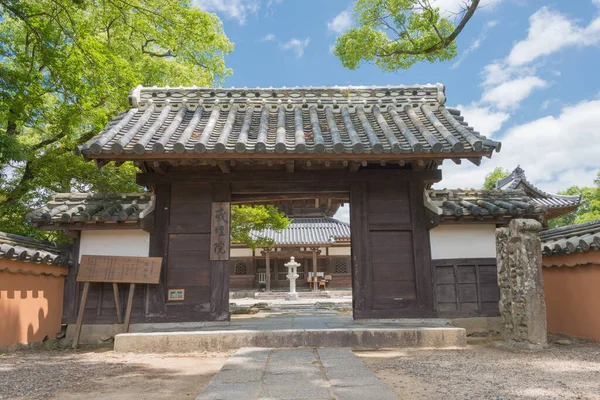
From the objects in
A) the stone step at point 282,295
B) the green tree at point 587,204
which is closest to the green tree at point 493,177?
the green tree at point 587,204

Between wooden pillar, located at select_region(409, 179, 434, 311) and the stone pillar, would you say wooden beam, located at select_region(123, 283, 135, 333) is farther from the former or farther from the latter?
the stone pillar

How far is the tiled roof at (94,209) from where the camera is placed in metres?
6.68

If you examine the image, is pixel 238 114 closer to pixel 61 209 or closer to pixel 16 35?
pixel 61 209

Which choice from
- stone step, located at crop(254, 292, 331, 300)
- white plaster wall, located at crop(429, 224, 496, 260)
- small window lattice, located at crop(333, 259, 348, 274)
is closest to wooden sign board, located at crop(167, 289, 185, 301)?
white plaster wall, located at crop(429, 224, 496, 260)

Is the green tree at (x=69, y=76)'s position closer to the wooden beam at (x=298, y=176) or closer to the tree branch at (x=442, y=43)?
the wooden beam at (x=298, y=176)

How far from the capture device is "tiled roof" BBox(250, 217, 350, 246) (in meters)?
27.1

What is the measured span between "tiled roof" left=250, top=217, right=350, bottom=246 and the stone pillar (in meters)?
19.7

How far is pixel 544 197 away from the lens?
18.0 m

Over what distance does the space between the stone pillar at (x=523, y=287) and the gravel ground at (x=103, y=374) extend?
4.30m

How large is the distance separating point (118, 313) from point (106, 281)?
2.08 ft

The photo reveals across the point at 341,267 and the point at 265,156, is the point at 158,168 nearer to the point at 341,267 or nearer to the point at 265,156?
the point at 265,156

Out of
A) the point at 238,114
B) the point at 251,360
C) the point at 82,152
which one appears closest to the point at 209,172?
the point at 238,114

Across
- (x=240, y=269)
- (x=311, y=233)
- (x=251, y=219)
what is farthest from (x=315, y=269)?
(x=251, y=219)

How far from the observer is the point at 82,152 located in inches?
234
